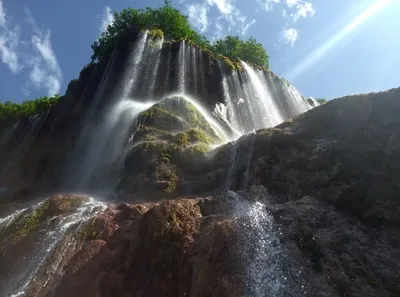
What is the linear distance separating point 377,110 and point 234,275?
23.8ft

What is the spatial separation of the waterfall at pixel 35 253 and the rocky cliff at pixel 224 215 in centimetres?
4

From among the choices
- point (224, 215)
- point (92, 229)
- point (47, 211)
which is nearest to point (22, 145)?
point (47, 211)

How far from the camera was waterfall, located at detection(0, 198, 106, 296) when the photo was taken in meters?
10.2

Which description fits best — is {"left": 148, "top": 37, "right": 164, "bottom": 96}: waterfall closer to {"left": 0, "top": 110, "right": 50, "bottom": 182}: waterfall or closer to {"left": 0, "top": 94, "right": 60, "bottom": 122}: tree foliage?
{"left": 0, "top": 110, "right": 50, "bottom": 182}: waterfall

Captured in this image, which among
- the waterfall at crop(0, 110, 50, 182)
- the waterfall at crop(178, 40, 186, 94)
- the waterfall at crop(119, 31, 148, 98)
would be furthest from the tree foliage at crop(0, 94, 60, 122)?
the waterfall at crop(178, 40, 186, 94)

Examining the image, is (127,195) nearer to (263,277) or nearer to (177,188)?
(177,188)

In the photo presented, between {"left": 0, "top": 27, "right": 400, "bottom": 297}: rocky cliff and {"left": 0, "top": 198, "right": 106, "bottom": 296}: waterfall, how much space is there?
0.04 metres

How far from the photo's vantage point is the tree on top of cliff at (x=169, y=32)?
119 ft

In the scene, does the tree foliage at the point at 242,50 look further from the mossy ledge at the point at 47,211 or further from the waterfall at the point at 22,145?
the mossy ledge at the point at 47,211

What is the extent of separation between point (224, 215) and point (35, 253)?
5595 mm

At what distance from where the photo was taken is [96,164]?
2134 centimetres

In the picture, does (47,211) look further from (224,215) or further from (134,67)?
(134,67)

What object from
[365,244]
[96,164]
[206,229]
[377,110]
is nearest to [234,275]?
[206,229]

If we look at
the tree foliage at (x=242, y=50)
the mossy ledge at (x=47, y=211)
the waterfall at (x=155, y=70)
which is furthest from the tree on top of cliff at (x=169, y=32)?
the mossy ledge at (x=47, y=211)
